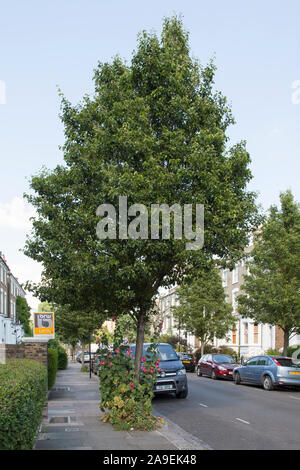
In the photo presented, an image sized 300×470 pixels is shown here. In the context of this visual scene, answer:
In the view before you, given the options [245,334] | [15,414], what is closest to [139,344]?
[15,414]

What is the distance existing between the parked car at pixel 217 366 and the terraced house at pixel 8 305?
39.4ft

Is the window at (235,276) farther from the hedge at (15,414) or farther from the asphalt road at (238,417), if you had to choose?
the hedge at (15,414)

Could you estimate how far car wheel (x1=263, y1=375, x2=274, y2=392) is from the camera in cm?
2075

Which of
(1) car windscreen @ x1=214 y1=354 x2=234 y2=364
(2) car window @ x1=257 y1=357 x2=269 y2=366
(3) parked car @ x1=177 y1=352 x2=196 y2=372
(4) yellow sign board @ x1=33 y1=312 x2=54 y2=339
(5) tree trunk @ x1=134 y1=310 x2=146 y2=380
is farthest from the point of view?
(3) parked car @ x1=177 y1=352 x2=196 y2=372

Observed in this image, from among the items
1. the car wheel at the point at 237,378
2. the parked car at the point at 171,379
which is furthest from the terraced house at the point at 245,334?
the parked car at the point at 171,379

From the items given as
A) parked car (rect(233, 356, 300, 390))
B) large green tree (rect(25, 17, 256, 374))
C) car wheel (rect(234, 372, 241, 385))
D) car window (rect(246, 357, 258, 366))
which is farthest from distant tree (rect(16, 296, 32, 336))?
large green tree (rect(25, 17, 256, 374))

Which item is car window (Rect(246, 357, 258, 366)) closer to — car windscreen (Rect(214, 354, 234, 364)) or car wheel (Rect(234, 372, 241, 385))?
car wheel (Rect(234, 372, 241, 385))

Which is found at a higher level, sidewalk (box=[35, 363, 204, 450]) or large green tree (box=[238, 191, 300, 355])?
large green tree (box=[238, 191, 300, 355])

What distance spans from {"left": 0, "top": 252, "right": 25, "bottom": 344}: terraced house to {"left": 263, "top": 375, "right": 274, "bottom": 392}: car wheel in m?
17.2

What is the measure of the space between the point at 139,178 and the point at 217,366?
19.6 meters

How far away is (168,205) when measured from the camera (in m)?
10.8

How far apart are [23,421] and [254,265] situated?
A: 2455cm

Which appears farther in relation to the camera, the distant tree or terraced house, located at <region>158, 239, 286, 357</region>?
the distant tree

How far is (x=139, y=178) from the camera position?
10.4 meters
